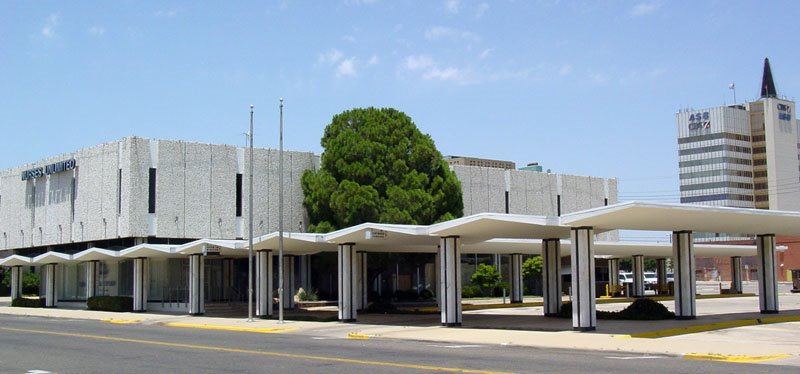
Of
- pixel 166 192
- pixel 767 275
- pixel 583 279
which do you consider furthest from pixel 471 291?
pixel 583 279

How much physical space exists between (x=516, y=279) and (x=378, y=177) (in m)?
10.2

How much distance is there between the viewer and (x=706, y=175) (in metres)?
159

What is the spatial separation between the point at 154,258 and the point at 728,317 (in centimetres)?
2992

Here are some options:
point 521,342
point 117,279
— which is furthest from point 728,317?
point 117,279

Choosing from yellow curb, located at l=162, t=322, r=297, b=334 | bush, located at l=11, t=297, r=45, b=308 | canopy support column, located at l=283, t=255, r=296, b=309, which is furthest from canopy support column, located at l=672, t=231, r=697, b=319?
bush, located at l=11, t=297, r=45, b=308

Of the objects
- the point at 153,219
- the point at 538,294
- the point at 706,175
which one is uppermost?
the point at 706,175

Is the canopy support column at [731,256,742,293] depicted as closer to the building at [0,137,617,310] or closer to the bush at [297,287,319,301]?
the building at [0,137,617,310]

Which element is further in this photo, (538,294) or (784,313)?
(538,294)

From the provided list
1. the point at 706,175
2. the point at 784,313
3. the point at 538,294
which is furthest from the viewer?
the point at 706,175

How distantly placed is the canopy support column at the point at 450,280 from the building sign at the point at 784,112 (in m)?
134

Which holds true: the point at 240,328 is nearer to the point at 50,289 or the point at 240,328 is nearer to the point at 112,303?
the point at 112,303

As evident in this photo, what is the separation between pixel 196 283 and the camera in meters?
42.6

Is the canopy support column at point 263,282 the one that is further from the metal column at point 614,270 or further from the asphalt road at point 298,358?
the metal column at point 614,270

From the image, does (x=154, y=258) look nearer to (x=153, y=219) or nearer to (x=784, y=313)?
(x=153, y=219)
